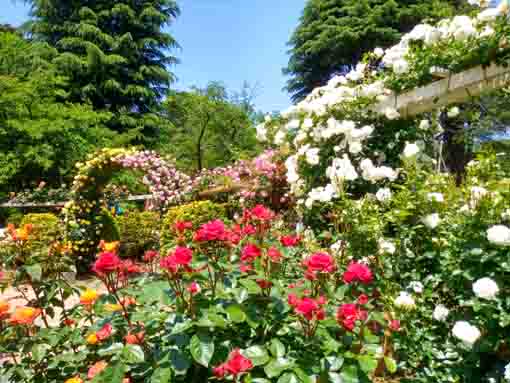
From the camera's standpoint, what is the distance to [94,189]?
17.6 feet

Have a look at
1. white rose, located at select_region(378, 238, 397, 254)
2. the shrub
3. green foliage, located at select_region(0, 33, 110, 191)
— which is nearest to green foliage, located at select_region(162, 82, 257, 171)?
green foliage, located at select_region(0, 33, 110, 191)

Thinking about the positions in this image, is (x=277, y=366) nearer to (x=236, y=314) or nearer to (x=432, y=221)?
(x=236, y=314)

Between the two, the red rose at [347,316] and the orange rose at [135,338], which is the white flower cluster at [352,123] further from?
the orange rose at [135,338]

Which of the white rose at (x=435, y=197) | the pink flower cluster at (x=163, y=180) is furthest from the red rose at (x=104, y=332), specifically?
the pink flower cluster at (x=163, y=180)

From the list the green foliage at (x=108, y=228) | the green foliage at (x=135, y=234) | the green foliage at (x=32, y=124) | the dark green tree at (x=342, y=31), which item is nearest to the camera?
the green foliage at (x=108, y=228)

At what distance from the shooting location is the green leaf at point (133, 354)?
1104mm

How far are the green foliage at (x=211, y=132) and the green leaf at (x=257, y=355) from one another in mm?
11554

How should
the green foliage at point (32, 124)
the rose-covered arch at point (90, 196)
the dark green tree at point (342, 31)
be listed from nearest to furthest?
the rose-covered arch at point (90, 196) < the green foliage at point (32, 124) < the dark green tree at point (342, 31)

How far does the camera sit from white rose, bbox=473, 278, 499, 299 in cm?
135

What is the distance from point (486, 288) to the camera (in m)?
1.36

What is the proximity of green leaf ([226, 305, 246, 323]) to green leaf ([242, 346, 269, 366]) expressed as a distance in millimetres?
111

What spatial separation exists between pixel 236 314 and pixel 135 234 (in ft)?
18.4

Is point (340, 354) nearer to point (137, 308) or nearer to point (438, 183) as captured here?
point (137, 308)

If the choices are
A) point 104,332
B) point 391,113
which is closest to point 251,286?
point 104,332
